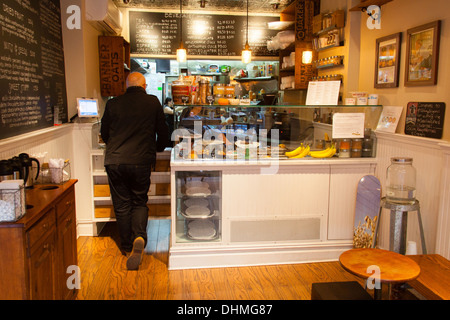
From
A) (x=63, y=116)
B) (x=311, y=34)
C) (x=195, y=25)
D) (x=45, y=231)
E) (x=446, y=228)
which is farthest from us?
(x=195, y=25)

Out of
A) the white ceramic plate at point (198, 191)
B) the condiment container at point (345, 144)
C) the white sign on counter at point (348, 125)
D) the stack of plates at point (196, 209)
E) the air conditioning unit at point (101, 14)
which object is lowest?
the stack of plates at point (196, 209)

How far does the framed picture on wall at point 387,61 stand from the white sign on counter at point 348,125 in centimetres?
45

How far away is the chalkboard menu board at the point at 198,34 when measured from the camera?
662 centimetres

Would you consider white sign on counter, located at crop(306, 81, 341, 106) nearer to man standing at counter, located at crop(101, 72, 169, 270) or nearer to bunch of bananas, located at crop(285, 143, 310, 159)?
bunch of bananas, located at crop(285, 143, 310, 159)

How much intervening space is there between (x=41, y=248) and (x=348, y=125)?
290 centimetres

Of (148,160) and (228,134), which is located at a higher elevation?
(228,134)

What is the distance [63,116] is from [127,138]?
1.33 metres

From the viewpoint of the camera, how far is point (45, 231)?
2.42m

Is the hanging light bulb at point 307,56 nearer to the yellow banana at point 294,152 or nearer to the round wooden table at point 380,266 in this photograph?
the yellow banana at point 294,152

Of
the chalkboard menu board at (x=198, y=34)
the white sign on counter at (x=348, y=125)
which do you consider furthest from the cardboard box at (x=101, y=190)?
the chalkboard menu board at (x=198, y=34)

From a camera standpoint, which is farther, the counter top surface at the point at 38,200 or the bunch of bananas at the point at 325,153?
the bunch of bananas at the point at 325,153

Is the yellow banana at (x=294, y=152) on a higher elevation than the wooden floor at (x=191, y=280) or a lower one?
higher

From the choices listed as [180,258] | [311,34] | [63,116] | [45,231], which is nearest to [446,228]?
[180,258]
